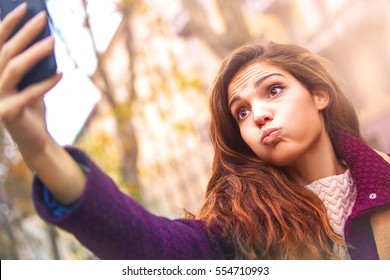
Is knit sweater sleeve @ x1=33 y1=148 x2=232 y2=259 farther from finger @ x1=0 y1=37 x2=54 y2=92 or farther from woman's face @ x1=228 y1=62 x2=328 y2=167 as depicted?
woman's face @ x1=228 y1=62 x2=328 y2=167

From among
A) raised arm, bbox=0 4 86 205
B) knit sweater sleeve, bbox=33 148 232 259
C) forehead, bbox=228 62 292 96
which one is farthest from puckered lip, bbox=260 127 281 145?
raised arm, bbox=0 4 86 205

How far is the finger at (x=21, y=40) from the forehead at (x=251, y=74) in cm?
50

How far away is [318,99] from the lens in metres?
1.30

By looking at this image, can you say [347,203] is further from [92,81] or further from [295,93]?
[92,81]

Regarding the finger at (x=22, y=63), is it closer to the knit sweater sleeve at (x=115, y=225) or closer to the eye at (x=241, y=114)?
the knit sweater sleeve at (x=115, y=225)

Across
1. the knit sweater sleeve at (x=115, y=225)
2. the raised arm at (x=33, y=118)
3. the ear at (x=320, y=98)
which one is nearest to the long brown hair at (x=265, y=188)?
the ear at (x=320, y=98)

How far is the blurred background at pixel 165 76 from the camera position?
1.86 metres

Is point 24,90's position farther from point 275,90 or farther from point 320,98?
point 320,98

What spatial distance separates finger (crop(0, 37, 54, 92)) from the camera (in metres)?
0.87

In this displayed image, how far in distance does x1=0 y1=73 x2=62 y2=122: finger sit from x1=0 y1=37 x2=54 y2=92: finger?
0.06 feet

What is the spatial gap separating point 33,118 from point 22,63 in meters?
0.08

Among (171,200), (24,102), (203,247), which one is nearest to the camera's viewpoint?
(24,102)
